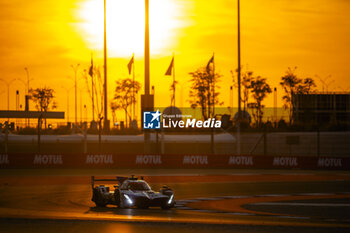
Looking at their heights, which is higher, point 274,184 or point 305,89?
point 305,89

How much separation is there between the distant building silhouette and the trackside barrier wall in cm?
4416

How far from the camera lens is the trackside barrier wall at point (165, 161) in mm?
41906

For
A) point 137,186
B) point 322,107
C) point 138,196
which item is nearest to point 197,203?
point 137,186

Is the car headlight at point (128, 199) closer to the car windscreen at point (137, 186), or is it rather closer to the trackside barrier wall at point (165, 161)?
the car windscreen at point (137, 186)

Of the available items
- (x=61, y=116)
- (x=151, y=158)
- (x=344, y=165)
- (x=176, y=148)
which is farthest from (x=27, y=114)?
(x=344, y=165)

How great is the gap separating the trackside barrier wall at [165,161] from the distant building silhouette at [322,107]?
145 feet

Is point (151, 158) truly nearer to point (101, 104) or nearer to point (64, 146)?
point (64, 146)

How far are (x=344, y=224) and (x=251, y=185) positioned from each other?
621 inches

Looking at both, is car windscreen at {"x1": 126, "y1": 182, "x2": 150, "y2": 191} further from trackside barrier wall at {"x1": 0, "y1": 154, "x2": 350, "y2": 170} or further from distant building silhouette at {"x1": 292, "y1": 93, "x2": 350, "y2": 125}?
distant building silhouette at {"x1": 292, "y1": 93, "x2": 350, "y2": 125}

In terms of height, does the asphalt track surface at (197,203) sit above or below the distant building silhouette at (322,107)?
below

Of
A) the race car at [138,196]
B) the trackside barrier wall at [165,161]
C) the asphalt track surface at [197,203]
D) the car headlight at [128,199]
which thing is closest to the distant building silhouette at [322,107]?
the trackside barrier wall at [165,161]

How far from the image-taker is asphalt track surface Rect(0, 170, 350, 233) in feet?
47.8

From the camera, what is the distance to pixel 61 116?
63.1 metres

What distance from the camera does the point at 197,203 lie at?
2241 centimetres
